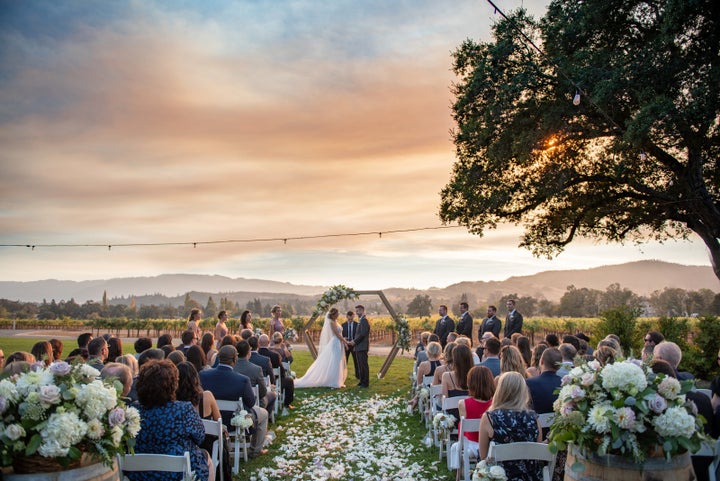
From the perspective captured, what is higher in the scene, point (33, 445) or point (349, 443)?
point (33, 445)

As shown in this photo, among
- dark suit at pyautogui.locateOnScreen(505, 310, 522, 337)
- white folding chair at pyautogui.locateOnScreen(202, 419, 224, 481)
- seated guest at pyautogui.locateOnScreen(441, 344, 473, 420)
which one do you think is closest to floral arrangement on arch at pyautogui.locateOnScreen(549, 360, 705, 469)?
seated guest at pyautogui.locateOnScreen(441, 344, 473, 420)

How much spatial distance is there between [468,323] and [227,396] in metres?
10.0

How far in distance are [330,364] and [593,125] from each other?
10.8 meters

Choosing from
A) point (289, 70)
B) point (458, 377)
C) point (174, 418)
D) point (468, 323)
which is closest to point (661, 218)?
point (468, 323)

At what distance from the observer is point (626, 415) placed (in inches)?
136

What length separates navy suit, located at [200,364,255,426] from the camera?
7.37 m

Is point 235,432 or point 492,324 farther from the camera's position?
point 492,324

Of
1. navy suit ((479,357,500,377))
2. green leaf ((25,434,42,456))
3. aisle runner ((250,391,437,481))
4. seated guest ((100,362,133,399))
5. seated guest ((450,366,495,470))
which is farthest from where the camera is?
navy suit ((479,357,500,377))

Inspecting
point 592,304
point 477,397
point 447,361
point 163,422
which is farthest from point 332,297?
point 592,304

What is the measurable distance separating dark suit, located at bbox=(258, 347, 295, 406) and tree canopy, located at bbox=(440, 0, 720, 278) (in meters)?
9.67

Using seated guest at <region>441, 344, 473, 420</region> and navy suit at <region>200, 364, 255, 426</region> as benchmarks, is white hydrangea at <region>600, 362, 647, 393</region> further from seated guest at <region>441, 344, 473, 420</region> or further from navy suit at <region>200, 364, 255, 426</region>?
navy suit at <region>200, 364, 255, 426</region>

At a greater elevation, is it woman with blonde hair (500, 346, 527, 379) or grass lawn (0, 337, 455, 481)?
woman with blonde hair (500, 346, 527, 379)

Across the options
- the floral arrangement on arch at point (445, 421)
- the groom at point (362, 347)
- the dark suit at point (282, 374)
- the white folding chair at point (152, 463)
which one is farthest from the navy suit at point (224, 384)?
the groom at point (362, 347)

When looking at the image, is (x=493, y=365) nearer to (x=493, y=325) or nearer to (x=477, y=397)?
(x=477, y=397)
